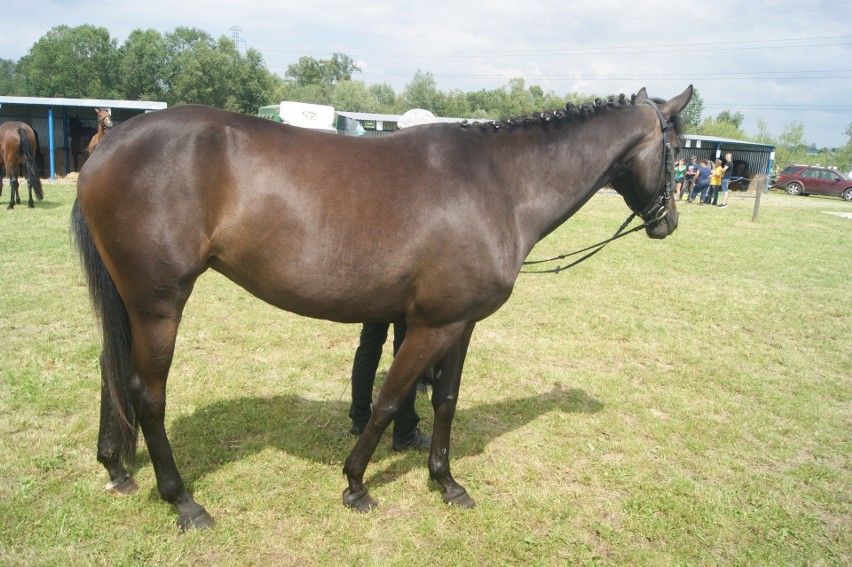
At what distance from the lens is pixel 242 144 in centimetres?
294

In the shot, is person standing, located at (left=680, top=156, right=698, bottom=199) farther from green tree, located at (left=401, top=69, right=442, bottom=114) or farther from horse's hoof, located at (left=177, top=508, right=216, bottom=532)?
green tree, located at (left=401, top=69, right=442, bottom=114)

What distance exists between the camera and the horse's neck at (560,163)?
333 centimetres

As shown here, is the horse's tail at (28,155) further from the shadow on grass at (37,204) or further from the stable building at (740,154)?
the stable building at (740,154)

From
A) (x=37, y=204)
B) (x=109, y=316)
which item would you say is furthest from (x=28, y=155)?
(x=109, y=316)

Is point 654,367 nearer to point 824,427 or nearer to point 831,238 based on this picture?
point 824,427

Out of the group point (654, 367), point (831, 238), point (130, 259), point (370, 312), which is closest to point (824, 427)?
point (654, 367)

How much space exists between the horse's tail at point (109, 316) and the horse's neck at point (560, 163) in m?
2.51

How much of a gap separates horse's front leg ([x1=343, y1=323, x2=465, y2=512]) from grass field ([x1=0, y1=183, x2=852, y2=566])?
14 centimetres

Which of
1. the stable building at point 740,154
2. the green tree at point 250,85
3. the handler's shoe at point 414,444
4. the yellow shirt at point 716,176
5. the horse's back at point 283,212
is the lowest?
the handler's shoe at point 414,444

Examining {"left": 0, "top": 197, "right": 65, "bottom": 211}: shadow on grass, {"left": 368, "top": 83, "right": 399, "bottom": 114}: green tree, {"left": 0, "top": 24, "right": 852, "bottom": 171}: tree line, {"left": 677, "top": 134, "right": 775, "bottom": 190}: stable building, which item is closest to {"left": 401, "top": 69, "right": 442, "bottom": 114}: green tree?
{"left": 368, "top": 83, "right": 399, "bottom": 114}: green tree

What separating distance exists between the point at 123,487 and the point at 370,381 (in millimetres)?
1785

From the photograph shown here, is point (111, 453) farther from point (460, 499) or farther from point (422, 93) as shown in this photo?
point (422, 93)

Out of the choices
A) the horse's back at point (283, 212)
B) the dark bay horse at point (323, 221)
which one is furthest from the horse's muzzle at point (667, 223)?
the horse's back at point (283, 212)

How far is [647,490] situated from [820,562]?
3.28 feet
